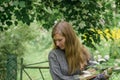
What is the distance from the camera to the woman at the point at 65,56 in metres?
3.54

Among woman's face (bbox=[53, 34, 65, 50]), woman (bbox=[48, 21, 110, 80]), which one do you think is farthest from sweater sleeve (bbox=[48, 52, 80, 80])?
woman's face (bbox=[53, 34, 65, 50])

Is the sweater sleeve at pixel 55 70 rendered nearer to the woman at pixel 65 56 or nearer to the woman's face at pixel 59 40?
the woman at pixel 65 56

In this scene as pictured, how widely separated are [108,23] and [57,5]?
2.46 feet

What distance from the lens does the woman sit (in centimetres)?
354

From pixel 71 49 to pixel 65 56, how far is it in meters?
0.09

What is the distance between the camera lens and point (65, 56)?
3646 mm

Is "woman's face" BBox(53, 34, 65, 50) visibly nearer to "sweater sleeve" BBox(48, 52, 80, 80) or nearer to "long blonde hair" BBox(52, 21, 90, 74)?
"long blonde hair" BBox(52, 21, 90, 74)

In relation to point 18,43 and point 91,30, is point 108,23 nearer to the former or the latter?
point 91,30

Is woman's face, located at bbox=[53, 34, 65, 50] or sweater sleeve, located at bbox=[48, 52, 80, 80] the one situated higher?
woman's face, located at bbox=[53, 34, 65, 50]

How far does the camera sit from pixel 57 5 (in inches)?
223

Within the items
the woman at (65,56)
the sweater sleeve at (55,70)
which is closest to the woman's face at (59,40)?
the woman at (65,56)

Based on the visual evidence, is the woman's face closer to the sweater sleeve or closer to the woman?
the woman

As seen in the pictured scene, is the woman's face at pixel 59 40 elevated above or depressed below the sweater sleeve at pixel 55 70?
above

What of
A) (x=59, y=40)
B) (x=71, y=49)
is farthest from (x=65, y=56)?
(x=59, y=40)
